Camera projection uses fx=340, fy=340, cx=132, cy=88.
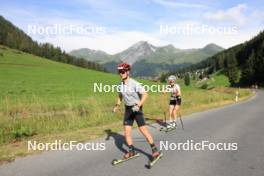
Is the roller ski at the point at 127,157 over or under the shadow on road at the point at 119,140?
over

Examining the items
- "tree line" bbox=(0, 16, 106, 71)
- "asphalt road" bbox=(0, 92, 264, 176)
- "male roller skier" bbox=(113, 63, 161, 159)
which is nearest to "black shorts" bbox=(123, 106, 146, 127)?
"male roller skier" bbox=(113, 63, 161, 159)

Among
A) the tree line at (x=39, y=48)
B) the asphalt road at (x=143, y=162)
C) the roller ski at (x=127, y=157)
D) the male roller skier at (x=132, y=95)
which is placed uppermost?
the tree line at (x=39, y=48)


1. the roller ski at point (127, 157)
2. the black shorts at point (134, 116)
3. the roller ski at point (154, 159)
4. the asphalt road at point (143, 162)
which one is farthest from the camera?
the black shorts at point (134, 116)

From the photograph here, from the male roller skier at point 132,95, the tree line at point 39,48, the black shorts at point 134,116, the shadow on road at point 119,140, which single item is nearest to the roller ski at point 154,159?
the male roller skier at point 132,95

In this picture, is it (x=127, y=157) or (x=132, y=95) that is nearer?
(x=132, y=95)

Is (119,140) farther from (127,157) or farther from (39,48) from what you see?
(39,48)

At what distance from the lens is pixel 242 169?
6609 mm

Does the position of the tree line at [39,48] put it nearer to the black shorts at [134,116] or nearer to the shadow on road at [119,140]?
the shadow on road at [119,140]

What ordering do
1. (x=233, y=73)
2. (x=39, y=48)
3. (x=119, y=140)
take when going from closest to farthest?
(x=119, y=140)
(x=233, y=73)
(x=39, y=48)

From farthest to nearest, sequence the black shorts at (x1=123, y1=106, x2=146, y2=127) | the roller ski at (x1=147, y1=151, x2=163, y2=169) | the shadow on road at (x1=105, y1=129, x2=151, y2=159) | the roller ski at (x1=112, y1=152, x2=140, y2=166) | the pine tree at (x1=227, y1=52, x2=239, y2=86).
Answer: the pine tree at (x1=227, y1=52, x2=239, y2=86) < the shadow on road at (x1=105, y1=129, x2=151, y2=159) < the black shorts at (x1=123, y1=106, x2=146, y2=127) < the roller ski at (x1=112, y1=152, x2=140, y2=166) < the roller ski at (x1=147, y1=151, x2=163, y2=169)

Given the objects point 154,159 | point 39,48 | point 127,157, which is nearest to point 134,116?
point 127,157

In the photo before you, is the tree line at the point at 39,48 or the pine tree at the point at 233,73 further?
the tree line at the point at 39,48

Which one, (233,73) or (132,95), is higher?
(233,73)

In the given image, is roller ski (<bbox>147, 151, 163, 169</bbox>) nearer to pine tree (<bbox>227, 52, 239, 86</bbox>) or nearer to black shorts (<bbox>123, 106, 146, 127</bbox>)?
black shorts (<bbox>123, 106, 146, 127</bbox>)
